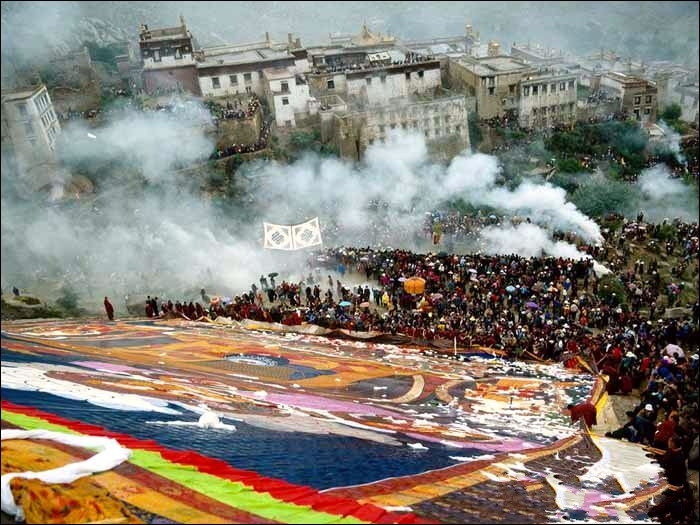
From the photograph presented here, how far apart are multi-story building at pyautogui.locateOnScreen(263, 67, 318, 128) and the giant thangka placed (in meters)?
12.2

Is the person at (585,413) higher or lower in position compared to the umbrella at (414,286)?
higher

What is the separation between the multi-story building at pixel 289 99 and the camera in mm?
37084

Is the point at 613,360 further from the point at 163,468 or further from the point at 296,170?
the point at 296,170

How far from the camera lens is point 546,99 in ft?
136

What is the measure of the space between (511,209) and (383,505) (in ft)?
94.9

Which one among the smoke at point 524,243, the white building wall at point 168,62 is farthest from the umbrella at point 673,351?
the white building wall at point 168,62

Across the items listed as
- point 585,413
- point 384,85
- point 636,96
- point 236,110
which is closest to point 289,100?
point 236,110

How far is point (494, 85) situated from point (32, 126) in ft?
87.4

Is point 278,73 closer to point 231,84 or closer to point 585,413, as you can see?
point 231,84

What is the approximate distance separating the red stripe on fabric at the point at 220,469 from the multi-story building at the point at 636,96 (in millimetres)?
42794

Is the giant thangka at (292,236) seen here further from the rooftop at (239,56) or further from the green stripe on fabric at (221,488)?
the green stripe on fabric at (221,488)

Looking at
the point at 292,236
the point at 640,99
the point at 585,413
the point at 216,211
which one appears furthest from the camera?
the point at 640,99

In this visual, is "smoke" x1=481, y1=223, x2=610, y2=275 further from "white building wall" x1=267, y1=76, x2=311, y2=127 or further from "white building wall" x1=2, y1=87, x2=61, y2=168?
"white building wall" x1=2, y1=87, x2=61, y2=168

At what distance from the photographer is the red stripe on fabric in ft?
20.9
